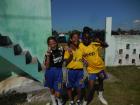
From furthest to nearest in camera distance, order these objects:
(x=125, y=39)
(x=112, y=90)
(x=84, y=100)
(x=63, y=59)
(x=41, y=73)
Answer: (x=125, y=39) → (x=41, y=73) → (x=112, y=90) → (x=84, y=100) → (x=63, y=59)

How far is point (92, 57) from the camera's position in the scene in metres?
6.95

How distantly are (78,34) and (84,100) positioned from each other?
1.96 meters

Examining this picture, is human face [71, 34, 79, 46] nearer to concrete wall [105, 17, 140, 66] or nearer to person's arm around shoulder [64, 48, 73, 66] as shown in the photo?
person's arm around shoulder [64, 48, 73, 66]

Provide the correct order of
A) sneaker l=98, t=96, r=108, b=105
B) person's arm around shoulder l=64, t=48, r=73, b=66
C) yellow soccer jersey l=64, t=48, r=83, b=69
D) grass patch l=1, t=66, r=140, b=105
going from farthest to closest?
grass patch l=1, t=66, r=140, b=105
sneaker l=98, t=96, r=108, b=105
yellow soccer jersey l=64, t=48, r=83, b=69
person's arm around shoulder l=64, t=48, r=73, b=66

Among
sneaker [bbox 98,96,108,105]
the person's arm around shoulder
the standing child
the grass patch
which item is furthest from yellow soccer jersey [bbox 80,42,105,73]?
the grass patch

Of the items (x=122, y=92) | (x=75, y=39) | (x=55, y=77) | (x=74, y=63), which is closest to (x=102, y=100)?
(x=122, y=92)

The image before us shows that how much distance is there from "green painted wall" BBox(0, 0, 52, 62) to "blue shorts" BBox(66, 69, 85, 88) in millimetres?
3434

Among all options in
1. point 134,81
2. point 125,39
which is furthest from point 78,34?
point 125,39

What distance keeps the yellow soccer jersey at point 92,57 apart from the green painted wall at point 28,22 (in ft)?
11.4

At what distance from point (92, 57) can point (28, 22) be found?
12.9 ft

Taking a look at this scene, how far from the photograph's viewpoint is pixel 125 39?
1547cm

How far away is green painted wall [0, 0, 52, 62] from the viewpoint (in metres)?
9.66

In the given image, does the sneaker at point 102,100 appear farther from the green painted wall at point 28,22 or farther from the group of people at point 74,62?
the green painted wall at point 28,22

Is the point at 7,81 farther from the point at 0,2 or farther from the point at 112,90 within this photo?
the point at 112,90
